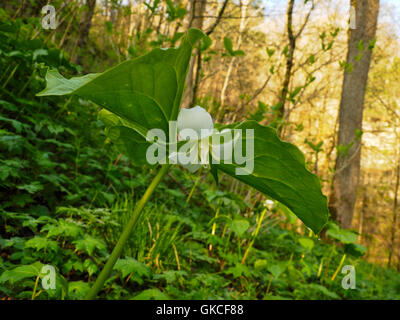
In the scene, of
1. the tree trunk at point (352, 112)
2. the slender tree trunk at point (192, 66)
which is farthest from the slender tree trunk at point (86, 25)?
the tree trunk at point (352, 112)

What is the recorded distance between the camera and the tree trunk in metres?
4.28

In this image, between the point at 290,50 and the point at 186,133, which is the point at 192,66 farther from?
the point at 186,133

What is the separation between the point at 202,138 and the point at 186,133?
3 cm

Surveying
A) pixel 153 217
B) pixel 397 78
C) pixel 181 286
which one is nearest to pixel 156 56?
pixel 181 286

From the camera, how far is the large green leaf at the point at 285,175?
440 millimetres

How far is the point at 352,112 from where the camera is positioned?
4543mm

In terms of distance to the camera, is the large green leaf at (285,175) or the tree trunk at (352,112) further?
the tree trunk at (352,112)

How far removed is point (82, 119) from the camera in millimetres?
1982

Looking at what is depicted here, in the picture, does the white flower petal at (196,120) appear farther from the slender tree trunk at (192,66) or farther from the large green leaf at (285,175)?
the slender tree trunk at (192,66)

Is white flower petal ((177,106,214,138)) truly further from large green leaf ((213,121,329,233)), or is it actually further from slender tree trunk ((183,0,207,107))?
slender tree trunk ((183,0,207,107))

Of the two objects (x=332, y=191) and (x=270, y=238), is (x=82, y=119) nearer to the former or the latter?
(x=270, y=238)

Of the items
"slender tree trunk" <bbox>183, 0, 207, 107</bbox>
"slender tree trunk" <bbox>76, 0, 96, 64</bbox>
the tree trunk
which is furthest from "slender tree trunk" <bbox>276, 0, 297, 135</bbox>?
the tree trunk

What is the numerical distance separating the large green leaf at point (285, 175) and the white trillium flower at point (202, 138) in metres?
0.02
